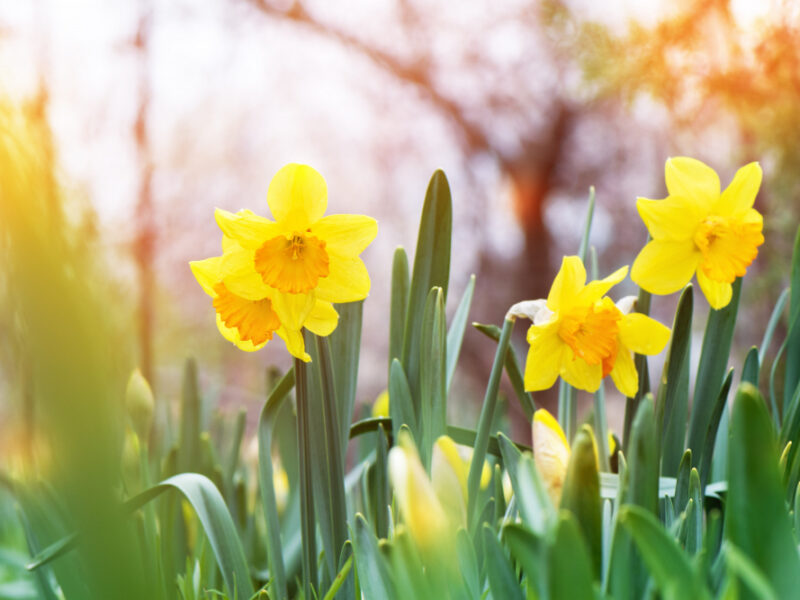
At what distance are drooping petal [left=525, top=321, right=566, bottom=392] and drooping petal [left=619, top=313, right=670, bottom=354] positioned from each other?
2.3 inches

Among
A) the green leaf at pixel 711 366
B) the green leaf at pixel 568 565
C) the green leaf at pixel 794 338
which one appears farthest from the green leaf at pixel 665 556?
the green leaf at pixel 794 338

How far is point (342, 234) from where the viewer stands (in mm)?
511

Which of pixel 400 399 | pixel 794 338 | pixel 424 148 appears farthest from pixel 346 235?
pixel 424 148

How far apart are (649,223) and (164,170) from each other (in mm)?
3679

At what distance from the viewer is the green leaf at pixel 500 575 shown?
342 mm

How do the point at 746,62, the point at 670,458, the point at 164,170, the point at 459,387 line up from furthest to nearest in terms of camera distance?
the point at 459,387 < the point at 164,170 < the point at 746,62 < the point at 670,458

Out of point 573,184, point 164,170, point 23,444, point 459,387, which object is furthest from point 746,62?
point 164,170

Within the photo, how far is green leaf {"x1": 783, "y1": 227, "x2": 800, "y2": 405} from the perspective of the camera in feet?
2.10

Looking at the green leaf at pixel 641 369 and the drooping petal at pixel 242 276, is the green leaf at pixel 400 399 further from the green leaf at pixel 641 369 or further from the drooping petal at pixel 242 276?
the green leaf at pixel 641 369

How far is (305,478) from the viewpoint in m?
0.54

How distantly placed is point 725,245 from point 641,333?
102mm

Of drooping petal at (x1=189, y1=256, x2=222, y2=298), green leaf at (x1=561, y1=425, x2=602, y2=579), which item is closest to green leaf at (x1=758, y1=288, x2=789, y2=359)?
green leaf at (x1=561, y1=425, x2=602, y2=579)

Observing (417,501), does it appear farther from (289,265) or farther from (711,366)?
(711,366)

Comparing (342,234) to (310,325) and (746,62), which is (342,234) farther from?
(746,62)
